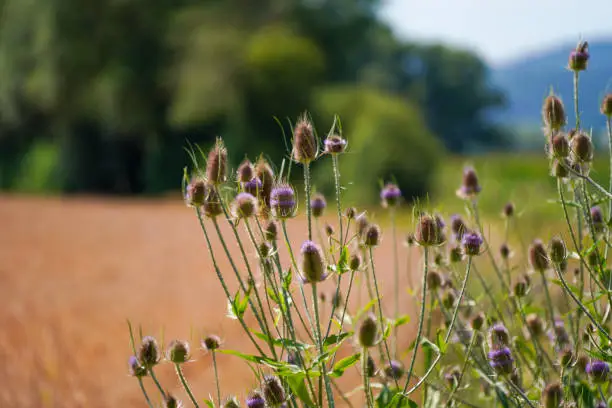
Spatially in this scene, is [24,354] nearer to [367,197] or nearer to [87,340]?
[87,340]

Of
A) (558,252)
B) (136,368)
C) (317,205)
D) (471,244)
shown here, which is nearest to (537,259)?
(558,252)

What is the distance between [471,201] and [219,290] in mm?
4845

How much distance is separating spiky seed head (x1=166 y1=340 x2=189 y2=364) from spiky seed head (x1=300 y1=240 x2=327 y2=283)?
Answer: 371 millimetres

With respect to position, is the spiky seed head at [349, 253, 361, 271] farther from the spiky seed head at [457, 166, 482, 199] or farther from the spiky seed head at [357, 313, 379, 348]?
the spiky seed head at [457, 166, 482, 199]

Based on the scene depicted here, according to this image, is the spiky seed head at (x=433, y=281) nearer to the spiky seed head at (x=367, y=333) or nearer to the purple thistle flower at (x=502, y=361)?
the purple thistle flower at (x=502, y=361)

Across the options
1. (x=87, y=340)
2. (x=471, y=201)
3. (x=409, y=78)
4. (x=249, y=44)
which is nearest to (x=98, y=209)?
(x=249, y=44)

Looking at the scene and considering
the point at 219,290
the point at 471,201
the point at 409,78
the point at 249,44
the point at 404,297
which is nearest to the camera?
the point at 471,201

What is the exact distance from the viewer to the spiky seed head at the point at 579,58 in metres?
1.88

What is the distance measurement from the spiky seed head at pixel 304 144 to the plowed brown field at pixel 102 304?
465mm

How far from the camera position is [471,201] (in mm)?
2291

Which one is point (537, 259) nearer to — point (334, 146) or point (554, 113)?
point (554, 113)

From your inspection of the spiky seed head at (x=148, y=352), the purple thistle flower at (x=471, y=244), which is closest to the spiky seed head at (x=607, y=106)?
the purple thistle flower at (x=471, y=244)

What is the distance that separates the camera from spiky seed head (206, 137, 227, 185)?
1558 mm

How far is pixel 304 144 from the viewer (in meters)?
1.64
